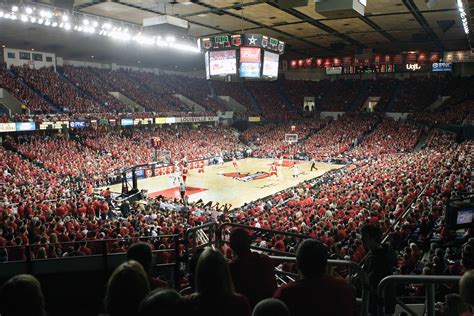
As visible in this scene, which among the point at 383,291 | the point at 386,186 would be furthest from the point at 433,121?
the point at 383,291

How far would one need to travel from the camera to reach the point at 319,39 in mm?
35500

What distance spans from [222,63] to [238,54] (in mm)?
881

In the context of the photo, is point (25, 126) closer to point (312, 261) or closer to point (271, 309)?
point (312, 261)

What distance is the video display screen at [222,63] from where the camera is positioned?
17719 mm

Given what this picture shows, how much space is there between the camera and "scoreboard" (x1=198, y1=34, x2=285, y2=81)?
17.5m

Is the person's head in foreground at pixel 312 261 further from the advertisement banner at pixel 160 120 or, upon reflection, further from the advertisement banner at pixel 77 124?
the advertisement banner at pixel 160 120

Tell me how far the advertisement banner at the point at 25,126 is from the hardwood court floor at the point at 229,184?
28.2 ft

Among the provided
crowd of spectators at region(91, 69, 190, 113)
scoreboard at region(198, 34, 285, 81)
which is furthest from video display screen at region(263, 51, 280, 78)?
crowd of spectators at region(91, 69, 190, 113)

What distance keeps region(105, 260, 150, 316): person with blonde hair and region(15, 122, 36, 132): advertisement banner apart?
30.9 metres

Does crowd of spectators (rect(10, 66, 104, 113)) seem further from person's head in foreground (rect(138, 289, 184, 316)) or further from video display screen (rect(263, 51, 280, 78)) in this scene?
person's head in foreground (rect(138, 289, 184, 316))

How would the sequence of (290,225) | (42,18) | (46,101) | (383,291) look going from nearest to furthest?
(383,291) < (290,225) < (42,18) < (46,101)

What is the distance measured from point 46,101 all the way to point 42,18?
17.7 metres

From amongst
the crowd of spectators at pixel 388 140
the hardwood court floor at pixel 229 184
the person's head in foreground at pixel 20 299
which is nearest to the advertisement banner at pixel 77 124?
the hardwood court floor at pixel 229 184

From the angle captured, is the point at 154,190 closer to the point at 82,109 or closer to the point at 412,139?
the point at 82,109
